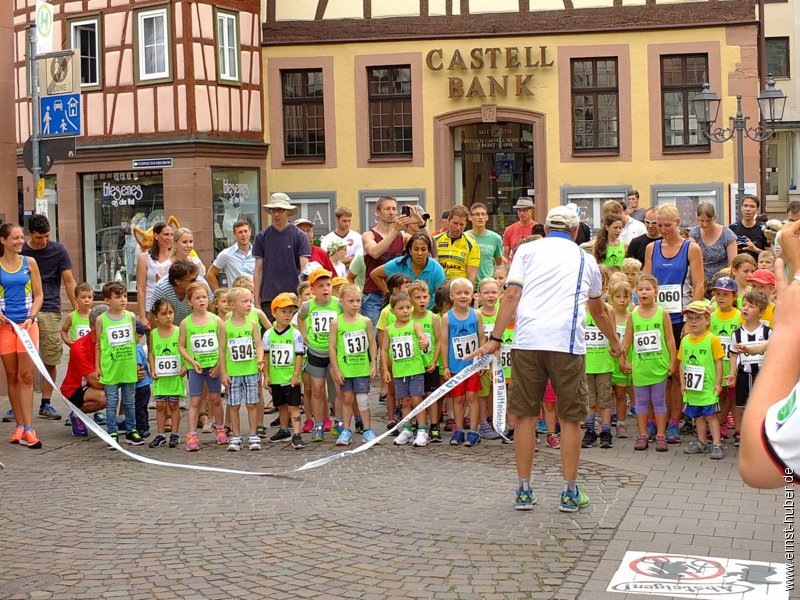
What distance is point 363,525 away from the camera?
6734 mm

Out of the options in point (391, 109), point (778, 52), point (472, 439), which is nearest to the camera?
point (472, 439)

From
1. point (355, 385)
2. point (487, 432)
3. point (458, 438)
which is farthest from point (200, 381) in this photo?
point (487, 432)

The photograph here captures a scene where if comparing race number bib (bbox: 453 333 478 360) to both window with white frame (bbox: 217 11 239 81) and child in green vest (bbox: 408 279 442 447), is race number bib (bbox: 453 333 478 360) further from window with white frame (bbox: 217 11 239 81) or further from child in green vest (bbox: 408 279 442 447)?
window with white frame (bbox: 217 11 239 81)

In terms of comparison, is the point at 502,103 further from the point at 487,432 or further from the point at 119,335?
the point at 119,335

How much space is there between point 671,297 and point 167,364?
14.3ft

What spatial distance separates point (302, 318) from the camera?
33.3ft

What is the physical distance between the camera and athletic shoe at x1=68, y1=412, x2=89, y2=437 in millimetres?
10375

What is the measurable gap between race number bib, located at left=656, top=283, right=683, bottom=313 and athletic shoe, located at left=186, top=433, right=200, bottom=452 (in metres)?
4.05

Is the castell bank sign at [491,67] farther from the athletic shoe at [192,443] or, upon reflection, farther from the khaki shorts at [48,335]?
the athletic shoe at [192,443]

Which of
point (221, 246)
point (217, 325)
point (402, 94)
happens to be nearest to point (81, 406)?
point (217, 325)

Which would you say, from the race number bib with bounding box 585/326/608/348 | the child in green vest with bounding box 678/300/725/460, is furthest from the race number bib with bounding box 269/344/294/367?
the child in green vest with bounding box 678/300/725/460

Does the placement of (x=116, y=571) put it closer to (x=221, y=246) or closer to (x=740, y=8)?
(x=221, y=246)

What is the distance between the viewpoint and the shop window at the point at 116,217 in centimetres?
2387

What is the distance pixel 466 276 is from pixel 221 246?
13.2m
